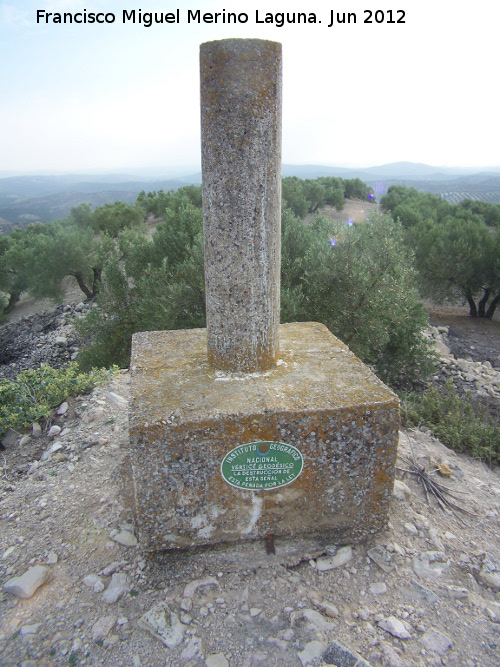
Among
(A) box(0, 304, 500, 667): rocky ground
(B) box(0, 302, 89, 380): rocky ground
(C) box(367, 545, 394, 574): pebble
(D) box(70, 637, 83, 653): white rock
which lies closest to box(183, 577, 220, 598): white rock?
(A) box(0, 304, 500, 667): rocky ground

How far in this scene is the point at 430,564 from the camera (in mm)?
3441

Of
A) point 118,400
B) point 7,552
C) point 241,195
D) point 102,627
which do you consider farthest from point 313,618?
point 118,400

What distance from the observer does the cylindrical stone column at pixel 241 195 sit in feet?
10.3

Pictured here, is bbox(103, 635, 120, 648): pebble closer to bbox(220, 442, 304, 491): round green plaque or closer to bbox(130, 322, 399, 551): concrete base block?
bbox(130, 322, 399, 551): concrete base block

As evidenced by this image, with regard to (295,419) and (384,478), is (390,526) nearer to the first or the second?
(384,478)

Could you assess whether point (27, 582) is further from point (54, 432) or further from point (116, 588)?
Result: point (54, 432)

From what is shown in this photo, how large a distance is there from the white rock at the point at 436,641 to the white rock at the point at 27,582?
2795 mm

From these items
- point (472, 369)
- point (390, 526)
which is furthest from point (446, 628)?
point (472, 369)

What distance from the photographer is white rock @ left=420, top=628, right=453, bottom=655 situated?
2.79 metres

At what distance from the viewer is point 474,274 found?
20.3 meters

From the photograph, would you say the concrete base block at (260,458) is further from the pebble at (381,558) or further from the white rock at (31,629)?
the white rock at (31,629)

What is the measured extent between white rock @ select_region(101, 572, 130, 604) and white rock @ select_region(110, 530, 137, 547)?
27 centimetres

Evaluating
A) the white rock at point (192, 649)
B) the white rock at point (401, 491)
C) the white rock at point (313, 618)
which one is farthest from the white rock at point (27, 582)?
the white rock at point (401, 491)

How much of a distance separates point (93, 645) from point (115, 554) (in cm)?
72
